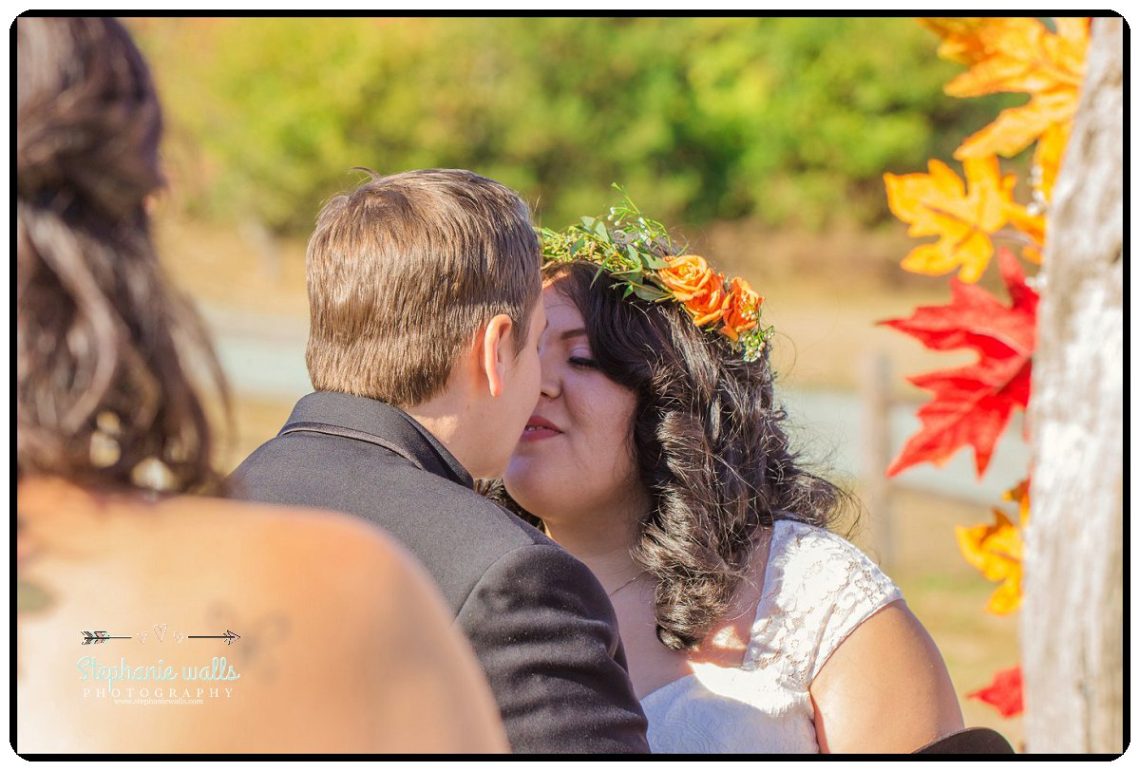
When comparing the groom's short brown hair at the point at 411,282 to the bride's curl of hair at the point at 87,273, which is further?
the groom's short brown hair at the point at 411,282

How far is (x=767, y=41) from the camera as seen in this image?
65.3 feet

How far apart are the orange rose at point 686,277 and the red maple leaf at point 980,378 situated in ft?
2.73

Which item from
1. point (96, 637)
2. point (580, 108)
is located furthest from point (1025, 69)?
point (580, 108)

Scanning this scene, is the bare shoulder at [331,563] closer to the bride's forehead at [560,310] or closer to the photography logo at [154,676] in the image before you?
the photography logo at [154,676]

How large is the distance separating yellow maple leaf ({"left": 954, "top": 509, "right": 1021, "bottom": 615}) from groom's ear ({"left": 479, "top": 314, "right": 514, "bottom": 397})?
0.85 metres

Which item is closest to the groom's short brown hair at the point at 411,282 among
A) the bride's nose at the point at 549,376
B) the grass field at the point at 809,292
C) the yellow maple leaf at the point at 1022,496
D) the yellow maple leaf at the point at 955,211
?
the bride's nose at the point at 549,376

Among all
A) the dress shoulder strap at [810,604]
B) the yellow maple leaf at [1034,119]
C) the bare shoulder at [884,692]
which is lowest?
the bare shoulder at [884,692]

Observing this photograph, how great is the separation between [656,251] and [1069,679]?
174 centimetres

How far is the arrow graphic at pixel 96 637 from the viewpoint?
1.19 meters

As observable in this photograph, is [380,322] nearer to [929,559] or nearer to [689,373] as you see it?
[689,373]

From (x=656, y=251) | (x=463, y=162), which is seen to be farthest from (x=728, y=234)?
(x=656, y=251)

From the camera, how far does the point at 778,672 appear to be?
251cm

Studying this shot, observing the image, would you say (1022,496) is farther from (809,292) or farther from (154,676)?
(809,292)

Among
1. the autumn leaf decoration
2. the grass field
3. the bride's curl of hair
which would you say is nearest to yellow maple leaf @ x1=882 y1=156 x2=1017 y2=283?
the autumn leaf decoration
